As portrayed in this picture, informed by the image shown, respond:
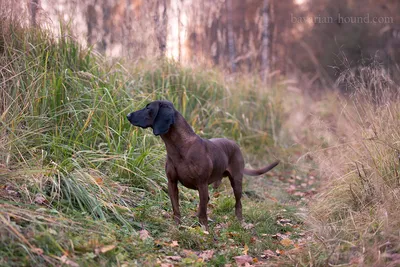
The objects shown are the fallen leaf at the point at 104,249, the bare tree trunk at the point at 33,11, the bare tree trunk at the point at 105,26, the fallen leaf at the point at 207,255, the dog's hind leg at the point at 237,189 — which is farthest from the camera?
the bare tree trunk at the point at 105,26

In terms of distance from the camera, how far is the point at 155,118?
4.30 metres

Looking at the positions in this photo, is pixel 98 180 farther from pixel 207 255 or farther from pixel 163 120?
pixel 207 255

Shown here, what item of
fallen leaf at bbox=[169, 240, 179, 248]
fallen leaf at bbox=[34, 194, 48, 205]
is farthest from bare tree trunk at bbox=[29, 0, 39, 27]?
fallen leaf at bbox=[169, 240, 179, 248]

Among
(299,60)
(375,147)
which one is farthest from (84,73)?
(299,60)

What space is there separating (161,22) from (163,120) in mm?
3635

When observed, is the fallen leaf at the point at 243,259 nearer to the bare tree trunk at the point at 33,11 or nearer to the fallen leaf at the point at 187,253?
the fallen leaf at the point at 187,253

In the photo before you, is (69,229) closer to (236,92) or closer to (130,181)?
(130,181)

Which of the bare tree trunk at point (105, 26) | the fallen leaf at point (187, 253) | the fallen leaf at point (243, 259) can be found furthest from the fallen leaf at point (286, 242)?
the bare tree trunk at point (105, 26)

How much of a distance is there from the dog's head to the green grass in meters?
0.66

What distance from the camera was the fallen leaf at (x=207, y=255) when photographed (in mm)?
3896

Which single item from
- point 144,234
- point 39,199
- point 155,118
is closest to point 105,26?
point 155,118

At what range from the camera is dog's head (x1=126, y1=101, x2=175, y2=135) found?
4266mm

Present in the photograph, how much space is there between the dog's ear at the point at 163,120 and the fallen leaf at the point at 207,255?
3.50ft

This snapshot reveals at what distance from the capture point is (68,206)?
158 inches
